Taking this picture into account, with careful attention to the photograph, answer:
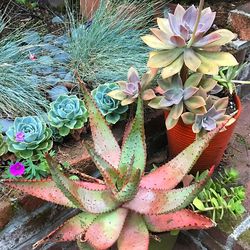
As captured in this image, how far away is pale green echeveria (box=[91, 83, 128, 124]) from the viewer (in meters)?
1.82

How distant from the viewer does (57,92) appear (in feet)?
6.43

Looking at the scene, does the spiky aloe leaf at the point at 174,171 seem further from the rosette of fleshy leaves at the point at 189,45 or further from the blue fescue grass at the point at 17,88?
the blue fescue grass at the point at 17,88

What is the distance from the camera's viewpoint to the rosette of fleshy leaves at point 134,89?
1.73 metres

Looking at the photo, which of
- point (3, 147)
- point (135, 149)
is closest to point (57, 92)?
point (3, 147)

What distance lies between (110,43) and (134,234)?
106cm

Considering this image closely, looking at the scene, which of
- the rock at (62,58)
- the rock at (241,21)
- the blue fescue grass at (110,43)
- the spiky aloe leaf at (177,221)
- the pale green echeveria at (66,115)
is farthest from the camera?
the rock at (241,21)

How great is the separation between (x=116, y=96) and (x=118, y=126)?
0.21 m

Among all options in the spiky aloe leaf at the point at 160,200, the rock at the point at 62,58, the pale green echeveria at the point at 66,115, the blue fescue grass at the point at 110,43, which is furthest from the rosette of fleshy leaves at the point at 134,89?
the rock at the point at 62,58

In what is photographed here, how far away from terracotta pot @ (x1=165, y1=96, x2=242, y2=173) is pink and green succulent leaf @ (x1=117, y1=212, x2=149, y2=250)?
0.42 m

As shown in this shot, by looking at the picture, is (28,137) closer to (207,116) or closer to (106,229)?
(106,229)

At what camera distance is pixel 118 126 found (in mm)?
1924

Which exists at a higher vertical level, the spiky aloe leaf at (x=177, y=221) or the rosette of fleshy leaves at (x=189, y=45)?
the rosette of fleshy leaves at (x=189, y=45)

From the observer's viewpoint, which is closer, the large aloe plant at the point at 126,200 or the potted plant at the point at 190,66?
the large aloe plant at the point at 126,200

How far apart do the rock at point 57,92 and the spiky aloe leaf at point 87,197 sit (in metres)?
0.62
